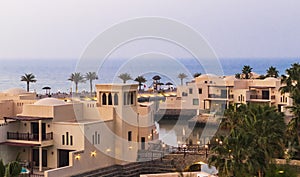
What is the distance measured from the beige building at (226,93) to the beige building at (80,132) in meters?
25.4

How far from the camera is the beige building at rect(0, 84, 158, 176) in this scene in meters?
26.3

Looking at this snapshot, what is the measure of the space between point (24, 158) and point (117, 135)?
514 cm

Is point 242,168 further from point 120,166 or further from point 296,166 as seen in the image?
point 120,166

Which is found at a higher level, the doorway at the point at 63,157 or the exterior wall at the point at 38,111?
the exterior wall at the point at 38,111

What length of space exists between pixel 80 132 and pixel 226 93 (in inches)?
1336

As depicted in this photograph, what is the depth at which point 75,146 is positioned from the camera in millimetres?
26344

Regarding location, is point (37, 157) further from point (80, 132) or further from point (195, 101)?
point (195, 101)

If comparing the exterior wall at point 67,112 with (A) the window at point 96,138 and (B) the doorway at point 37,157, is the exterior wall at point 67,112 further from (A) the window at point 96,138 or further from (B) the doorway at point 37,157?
(A) the window at point 96,138

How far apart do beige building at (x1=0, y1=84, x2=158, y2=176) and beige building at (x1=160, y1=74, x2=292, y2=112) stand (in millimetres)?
25425

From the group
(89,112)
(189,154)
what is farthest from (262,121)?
(89,112)

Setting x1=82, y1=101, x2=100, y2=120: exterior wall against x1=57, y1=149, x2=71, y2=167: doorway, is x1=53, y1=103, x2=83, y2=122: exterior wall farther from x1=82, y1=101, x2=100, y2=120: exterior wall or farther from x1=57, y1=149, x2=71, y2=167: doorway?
x1=57, y1=149, x2=71, y2=167: doorway

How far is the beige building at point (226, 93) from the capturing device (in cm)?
5391

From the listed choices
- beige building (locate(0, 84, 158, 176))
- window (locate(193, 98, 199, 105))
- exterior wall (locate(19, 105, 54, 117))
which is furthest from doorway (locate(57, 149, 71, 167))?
window (locate(193, 98, 199, 105))

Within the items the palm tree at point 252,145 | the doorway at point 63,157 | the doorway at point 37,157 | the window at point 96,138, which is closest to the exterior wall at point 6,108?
the doorway at point 37,157
